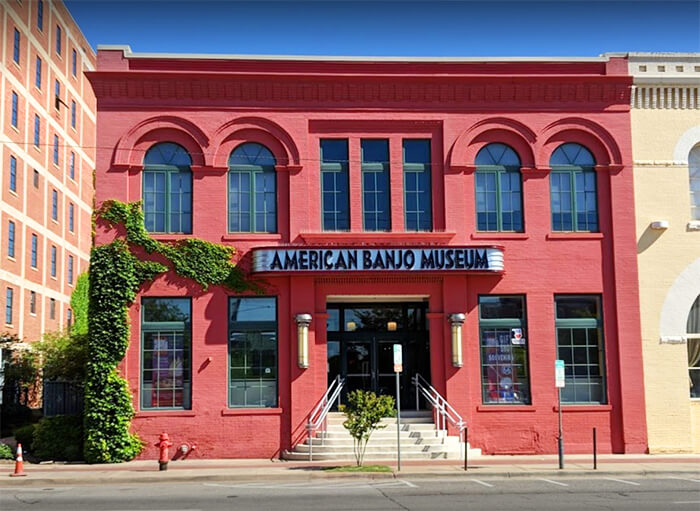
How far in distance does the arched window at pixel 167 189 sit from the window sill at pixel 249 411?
16.5 ft

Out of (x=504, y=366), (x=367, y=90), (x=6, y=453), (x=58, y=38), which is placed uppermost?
(x=58, y=38)

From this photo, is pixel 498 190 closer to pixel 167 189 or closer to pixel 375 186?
pixel 375 186

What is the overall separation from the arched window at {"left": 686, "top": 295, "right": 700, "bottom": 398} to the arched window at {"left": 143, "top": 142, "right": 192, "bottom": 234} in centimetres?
1453

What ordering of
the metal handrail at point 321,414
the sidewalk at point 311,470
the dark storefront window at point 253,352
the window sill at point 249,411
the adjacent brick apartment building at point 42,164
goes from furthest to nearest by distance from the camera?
the adjacent brick apartment building at point 42,164 → the dark storefront window at point 253,352 → the window sill at point 249,411 → the metal handrail at point 321,414 → the sidewalk at point 311,470

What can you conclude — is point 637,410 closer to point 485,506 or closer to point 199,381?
point 485,506

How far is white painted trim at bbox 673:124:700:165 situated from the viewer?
23875mm

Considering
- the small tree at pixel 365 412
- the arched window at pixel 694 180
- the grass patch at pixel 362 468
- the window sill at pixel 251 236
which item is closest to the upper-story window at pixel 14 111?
the window sill at pixel 251 236

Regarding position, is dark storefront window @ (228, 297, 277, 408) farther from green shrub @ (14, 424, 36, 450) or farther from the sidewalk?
green shrub @ (14, 424, 36, 450)

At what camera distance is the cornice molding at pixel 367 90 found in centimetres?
2308

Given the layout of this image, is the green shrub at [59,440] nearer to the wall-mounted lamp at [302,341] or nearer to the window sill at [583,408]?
the wall-mounted lamp at [302,341]

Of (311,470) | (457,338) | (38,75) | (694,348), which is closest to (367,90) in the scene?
(457,338)

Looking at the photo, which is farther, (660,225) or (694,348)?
(694,348)

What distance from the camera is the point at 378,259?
2231 centimetres

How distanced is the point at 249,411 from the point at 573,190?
36.3ft
